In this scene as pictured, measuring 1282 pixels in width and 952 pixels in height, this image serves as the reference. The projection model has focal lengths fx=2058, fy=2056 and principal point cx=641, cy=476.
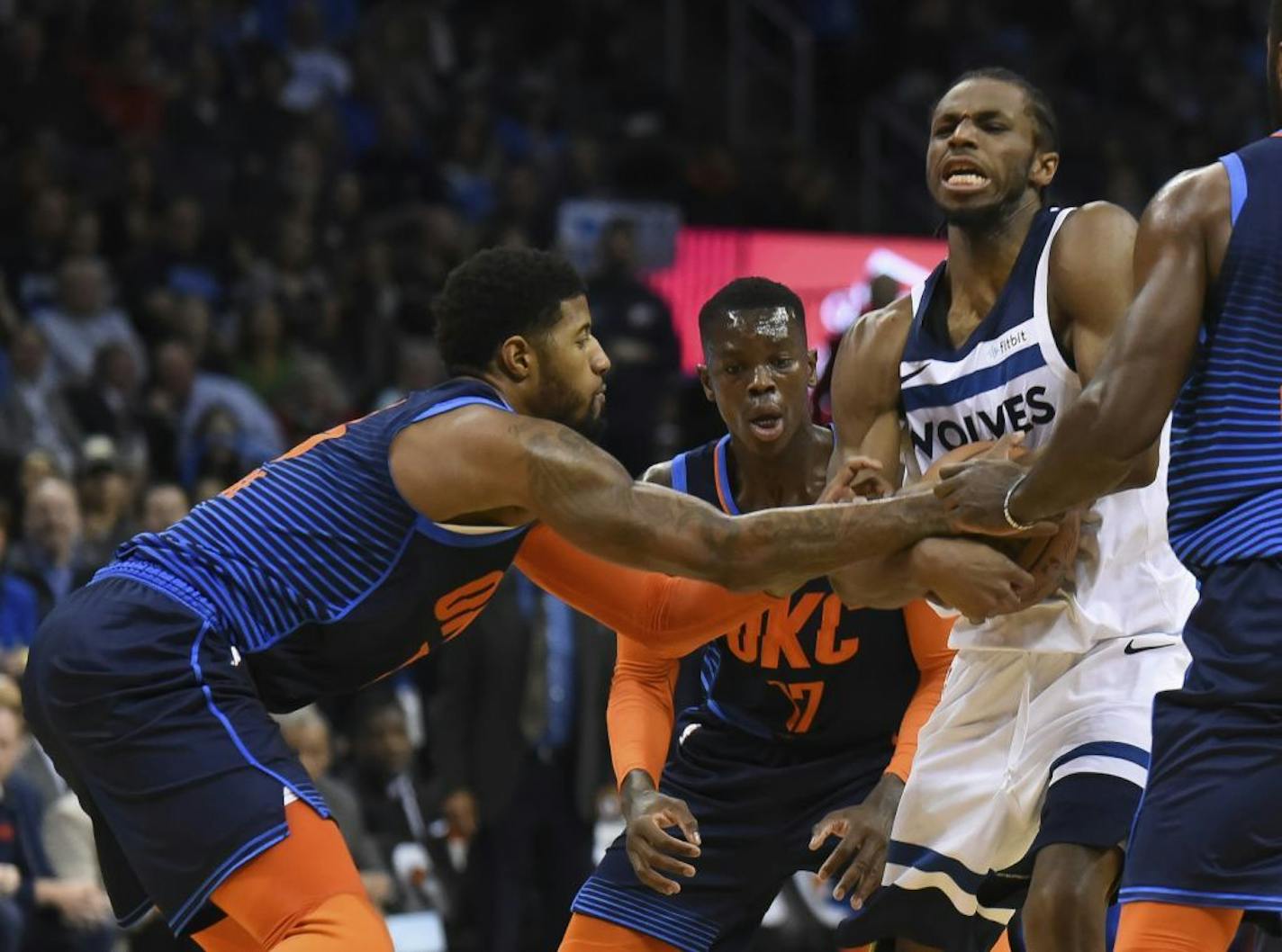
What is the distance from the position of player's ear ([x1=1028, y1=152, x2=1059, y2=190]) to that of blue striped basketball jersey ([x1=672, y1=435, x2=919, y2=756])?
3.87ft

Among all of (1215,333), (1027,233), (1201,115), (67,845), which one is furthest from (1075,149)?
(1215,333)

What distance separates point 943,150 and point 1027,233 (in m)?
0.28

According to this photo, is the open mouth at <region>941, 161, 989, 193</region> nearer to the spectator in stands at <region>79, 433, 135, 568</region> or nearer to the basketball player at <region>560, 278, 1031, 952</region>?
the basketball player at <region>560, 278, 1031, 952</region>

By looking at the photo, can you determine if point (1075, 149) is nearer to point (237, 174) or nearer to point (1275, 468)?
point (237, 174)

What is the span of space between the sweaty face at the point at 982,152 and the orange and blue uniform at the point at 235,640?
1197 mm

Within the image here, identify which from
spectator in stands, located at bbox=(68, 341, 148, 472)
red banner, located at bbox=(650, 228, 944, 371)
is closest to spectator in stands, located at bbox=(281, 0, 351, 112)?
red banner, located at bbox=(650, 228, 944, 371)

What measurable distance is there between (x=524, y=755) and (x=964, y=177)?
4932mm

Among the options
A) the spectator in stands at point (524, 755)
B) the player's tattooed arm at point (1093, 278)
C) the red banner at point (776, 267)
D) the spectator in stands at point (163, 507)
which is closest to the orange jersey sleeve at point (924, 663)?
the player's tattooed arm at point (1093, 278)

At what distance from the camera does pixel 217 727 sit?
13.9 feet

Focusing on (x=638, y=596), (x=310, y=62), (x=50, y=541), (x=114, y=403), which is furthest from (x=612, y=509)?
(x=310, y=62)

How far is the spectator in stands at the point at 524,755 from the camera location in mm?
9055

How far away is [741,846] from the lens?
5.33 m

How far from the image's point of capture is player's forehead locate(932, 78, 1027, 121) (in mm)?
4832

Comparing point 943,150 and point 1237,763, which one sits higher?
point 943,150
